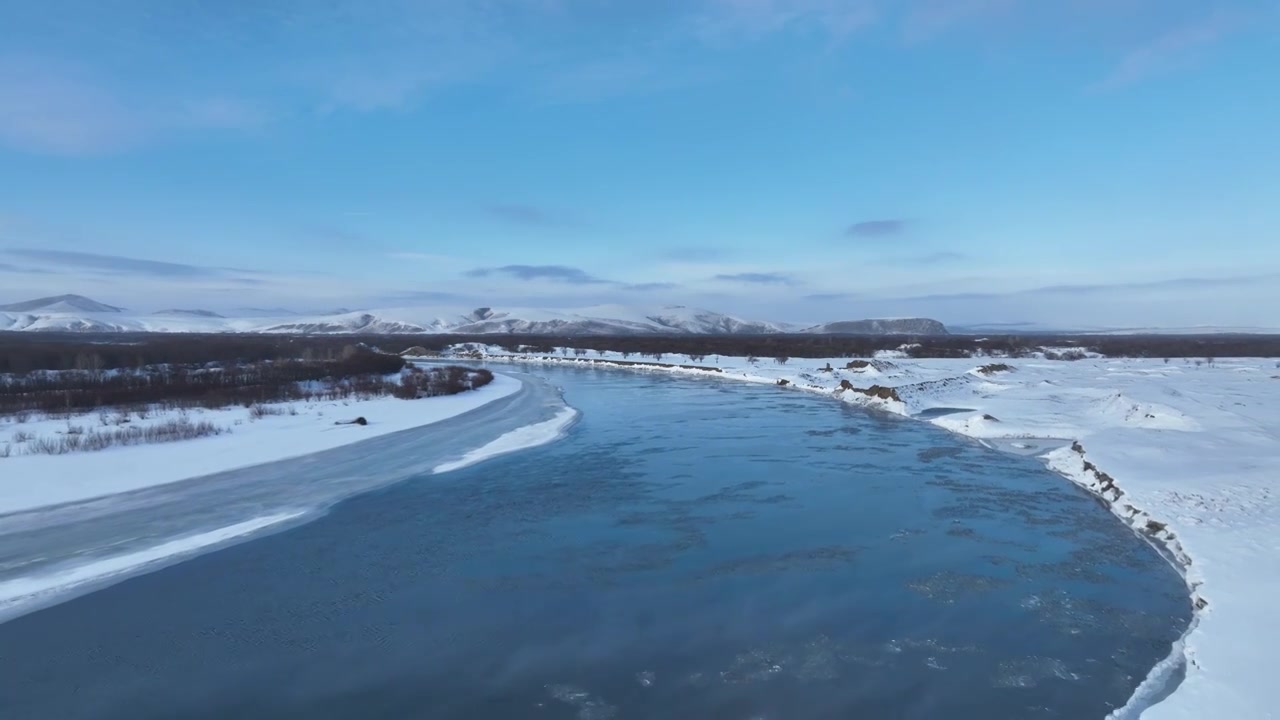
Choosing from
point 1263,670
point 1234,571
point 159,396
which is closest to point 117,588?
point 1263,670

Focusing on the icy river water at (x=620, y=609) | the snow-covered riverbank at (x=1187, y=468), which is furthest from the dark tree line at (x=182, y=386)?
the snow-covered riverbank at (x=1187, y=468)

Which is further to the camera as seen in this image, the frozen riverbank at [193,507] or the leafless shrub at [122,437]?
the leafless shrub at [122,437]

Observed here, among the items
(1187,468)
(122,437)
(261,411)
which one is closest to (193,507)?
(122,437)

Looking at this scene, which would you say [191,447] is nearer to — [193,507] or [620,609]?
[193,507]

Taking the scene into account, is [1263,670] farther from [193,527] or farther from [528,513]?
[193,527]

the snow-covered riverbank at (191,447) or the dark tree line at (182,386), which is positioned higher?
the dark tree line at (182,386)

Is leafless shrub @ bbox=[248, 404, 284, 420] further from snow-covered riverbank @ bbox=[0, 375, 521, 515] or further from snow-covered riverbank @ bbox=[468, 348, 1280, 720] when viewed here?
snow-covered riverbank @ bbox=[468, 348, 1280, 720]

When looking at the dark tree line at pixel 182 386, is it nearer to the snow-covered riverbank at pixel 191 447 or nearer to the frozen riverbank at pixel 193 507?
the snow-covered riverbank at pixel 191 447
